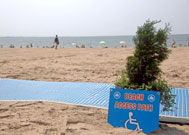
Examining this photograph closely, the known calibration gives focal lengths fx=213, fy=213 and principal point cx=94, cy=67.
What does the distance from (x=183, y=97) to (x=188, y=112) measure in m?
0.79

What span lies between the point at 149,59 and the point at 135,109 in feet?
2.68

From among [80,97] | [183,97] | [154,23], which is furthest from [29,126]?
[183,97]

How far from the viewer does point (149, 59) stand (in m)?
3.34

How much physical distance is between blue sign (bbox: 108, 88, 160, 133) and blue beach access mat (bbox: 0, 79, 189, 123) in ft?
2.61

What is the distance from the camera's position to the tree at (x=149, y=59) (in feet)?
10.7

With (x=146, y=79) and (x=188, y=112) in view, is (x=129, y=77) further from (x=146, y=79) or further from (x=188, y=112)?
(x=188, y=112)

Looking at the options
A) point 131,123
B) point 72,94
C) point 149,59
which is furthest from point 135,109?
point 72,94

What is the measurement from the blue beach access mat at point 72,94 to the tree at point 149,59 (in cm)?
70

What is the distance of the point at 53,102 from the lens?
460 centimetres

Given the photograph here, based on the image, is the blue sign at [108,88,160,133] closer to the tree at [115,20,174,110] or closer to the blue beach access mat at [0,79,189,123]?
the tree at [115,20,174,110]

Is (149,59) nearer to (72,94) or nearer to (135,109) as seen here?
(135,109)

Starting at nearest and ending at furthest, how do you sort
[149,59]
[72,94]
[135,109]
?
[135,109], [149,59], [72,94]

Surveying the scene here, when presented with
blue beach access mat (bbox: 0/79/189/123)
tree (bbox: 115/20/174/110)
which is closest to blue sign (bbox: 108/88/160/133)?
tree (bbox: 115/20/174/110)

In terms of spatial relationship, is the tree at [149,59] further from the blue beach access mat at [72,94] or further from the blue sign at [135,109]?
the blue beach access mat at [72,94]
